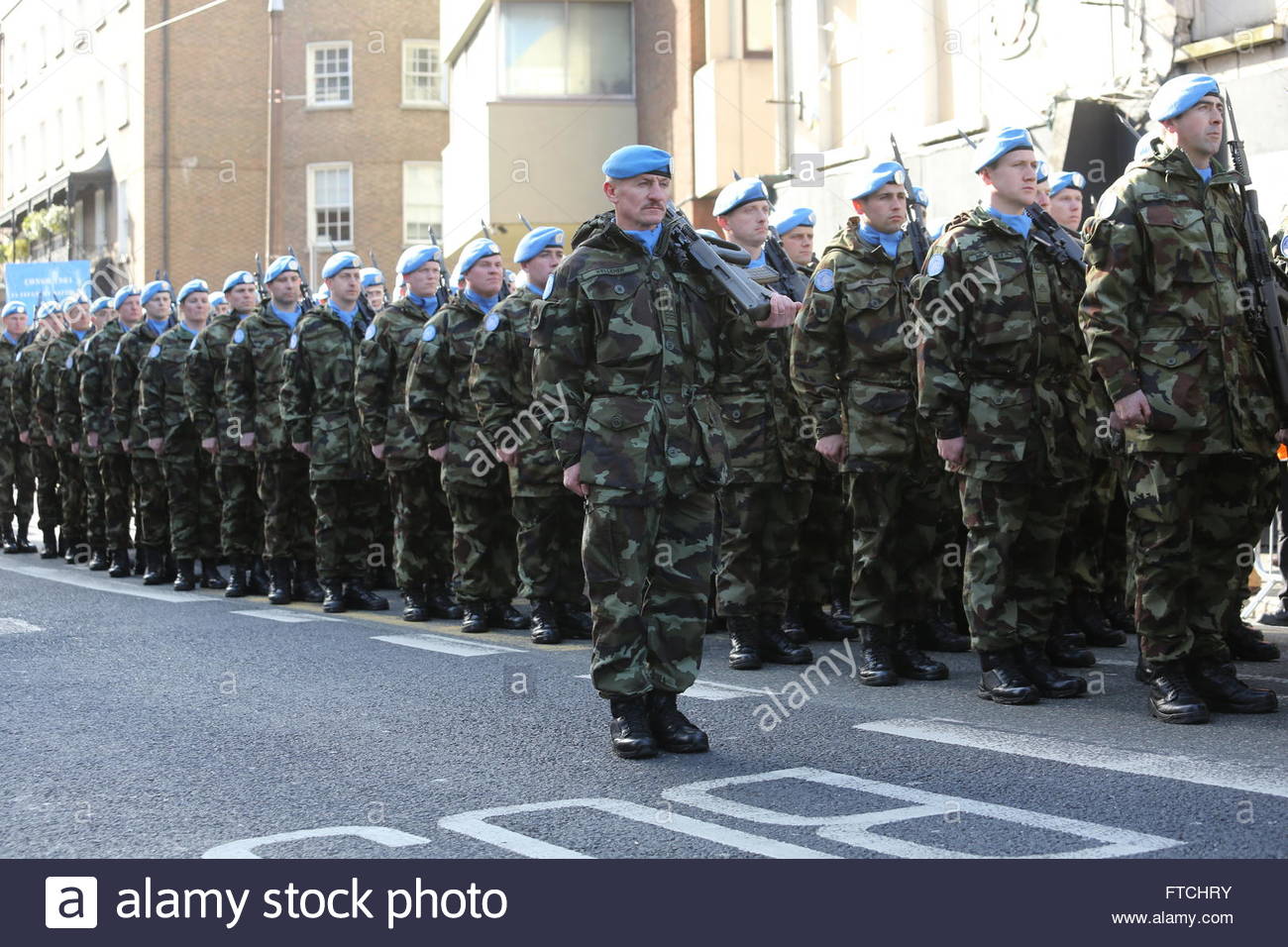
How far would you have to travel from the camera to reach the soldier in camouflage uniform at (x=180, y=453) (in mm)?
14023

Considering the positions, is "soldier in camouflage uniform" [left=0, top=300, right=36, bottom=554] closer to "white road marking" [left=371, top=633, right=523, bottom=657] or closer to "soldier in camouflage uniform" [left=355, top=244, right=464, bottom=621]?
"soldier in camouflage uniform" [left=355, top=244, right=464, bottom=621]

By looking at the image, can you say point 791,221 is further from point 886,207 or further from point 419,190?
point 419,190

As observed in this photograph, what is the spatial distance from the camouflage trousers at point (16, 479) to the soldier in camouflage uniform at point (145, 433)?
423 centimetres

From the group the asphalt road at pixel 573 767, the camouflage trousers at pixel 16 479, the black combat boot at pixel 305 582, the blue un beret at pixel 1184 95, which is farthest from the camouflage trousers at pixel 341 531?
the camouflage trousers at pixel 16 479

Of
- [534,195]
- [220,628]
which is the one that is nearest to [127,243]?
[534,195]

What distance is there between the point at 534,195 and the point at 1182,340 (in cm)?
2100

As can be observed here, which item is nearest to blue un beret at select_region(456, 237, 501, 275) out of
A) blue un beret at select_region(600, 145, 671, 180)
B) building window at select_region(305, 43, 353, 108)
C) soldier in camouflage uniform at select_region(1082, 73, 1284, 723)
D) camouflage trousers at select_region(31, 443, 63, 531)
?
blue un beret at select_region(600, 145, 671, 180)

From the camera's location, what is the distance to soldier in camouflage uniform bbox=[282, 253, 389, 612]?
39.8 feet

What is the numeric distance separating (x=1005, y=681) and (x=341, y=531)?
5.83 m

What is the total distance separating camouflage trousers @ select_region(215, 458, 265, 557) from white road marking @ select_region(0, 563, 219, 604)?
430 millimetres

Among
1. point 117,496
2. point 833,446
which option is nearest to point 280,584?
point 117,496

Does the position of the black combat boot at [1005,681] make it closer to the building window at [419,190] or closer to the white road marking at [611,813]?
the white road marking at [611,813]

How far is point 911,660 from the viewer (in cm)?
824
